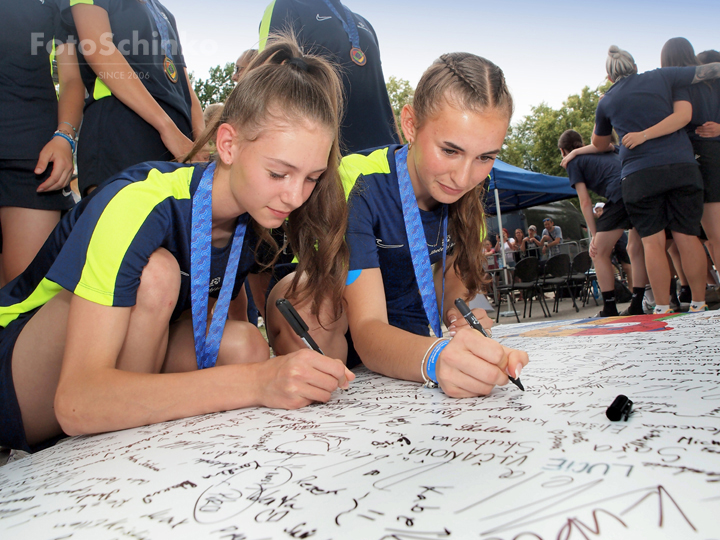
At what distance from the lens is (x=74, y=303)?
110 centimetres

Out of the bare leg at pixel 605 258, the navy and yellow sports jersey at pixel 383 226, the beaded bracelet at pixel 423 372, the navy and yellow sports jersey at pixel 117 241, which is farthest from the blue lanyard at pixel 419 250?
the bare leg at pixel 605 258

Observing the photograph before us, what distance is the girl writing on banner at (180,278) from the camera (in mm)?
1086

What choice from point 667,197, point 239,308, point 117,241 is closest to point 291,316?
point 117,241

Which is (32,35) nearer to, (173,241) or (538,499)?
(173,241)

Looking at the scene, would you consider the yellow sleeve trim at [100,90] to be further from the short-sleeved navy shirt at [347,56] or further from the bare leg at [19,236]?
the short-sleeved navy shirt at [347,56]

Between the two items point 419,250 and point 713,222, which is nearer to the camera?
point 419,250

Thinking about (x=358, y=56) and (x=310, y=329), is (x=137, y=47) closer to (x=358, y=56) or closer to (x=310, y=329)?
(x=358, y=56)

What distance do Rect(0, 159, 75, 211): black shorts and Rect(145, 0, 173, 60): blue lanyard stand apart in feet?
2.03

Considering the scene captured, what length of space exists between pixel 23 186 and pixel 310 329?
109 cm

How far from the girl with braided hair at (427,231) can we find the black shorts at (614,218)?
107 inches

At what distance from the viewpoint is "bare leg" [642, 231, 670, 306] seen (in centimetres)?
333

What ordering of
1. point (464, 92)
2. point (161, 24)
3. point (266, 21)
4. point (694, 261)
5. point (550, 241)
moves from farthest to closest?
point (550, 241)
point (694, 261)
point (266, 21)
point (161, 24)
point (464, 92)

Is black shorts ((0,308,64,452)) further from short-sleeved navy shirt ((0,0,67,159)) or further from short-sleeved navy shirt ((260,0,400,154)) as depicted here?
short-sleeved navy shirt ((260,0,400,154))

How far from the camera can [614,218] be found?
4.16 m
